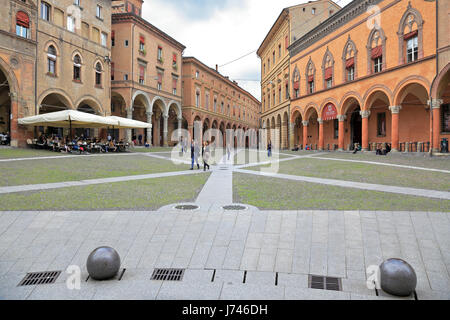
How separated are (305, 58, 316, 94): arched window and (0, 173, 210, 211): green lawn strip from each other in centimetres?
2631

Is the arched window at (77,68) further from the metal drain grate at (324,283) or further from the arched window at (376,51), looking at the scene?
the metal drain grate at (324,283)

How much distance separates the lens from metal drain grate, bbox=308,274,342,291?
396cm

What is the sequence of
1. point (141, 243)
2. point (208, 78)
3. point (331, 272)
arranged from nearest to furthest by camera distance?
point (331, 272), point (141, 243), point (208, 78)

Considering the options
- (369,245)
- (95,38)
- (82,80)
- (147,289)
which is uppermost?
(95,38)

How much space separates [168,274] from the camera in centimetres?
433

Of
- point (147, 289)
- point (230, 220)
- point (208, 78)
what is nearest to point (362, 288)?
point (230, 220)

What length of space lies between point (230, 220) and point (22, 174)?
9.10m

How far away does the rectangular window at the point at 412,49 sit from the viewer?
65.9ft

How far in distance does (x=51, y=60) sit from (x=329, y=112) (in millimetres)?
25476

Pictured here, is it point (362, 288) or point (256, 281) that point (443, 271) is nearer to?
point (362, 288)

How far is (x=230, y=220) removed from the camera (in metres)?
5.58

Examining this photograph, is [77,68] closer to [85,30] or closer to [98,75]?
[98,75]

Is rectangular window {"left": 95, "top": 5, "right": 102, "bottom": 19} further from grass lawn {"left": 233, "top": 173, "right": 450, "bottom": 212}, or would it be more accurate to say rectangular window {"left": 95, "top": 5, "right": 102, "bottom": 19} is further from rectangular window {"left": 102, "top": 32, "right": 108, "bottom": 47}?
grass lawn {"left": 233, "top": 173, "right": 450, "bottom": 212}

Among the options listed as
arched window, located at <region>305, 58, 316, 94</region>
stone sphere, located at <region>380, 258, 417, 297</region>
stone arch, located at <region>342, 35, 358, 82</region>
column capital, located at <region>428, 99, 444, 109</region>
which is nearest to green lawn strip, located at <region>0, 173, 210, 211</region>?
stone sphere, located at <region>380, 258, 417, 297</region>
